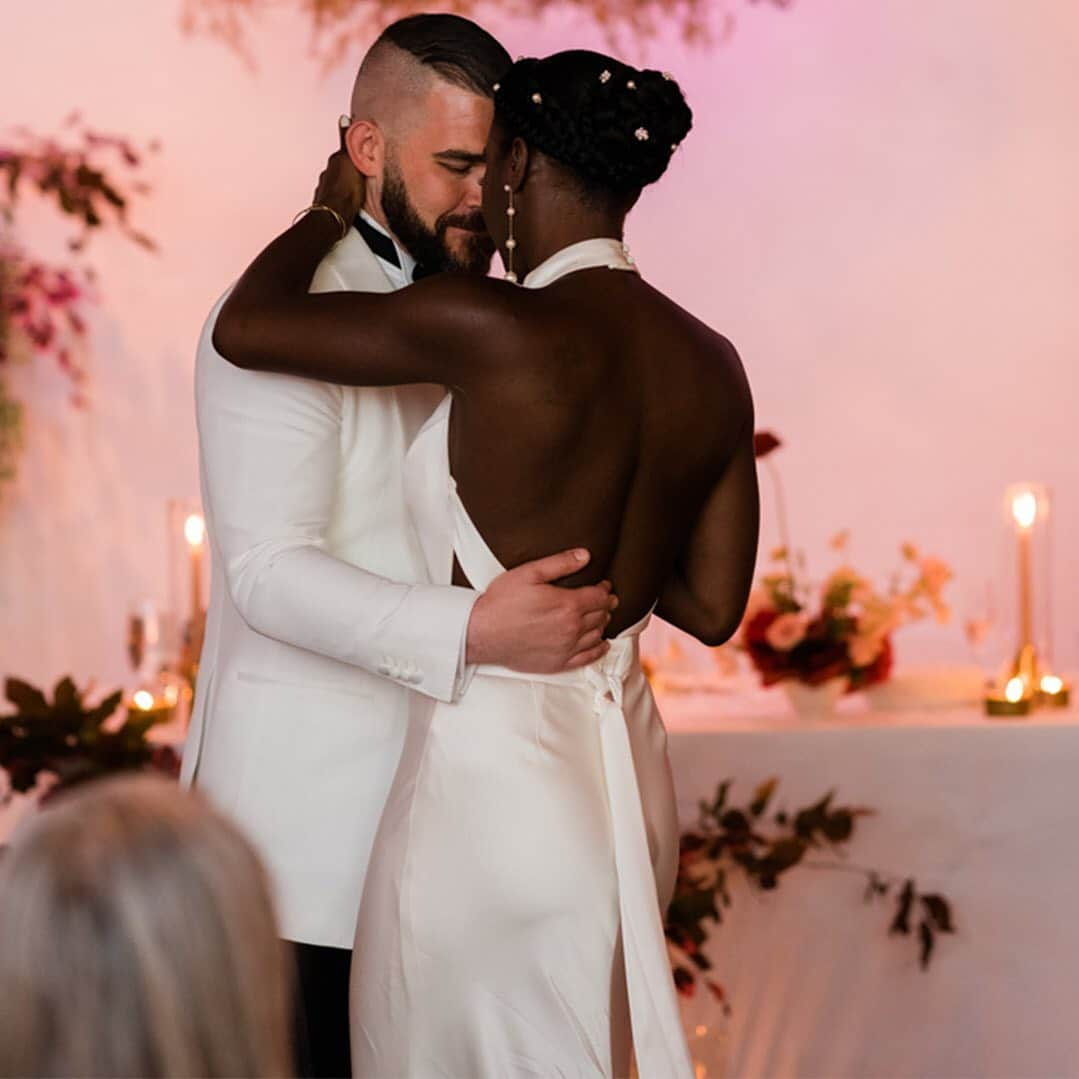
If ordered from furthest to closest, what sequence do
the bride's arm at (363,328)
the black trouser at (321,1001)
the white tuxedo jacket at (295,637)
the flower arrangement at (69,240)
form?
the flower arrangement at (69,240)
the black trouser at (321,1001)
the white tuxedo jacket at (295,637)
the bride's arm at (363,328)

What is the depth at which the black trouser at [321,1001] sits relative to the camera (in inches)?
82.4

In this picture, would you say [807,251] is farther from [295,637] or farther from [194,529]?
[295,637]

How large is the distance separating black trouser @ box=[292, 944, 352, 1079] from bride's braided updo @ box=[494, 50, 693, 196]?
921 mm

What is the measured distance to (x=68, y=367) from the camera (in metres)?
4.81

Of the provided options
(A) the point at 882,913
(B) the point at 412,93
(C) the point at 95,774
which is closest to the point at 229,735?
(B) the point at 412,93

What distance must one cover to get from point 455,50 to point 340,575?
2.14ft

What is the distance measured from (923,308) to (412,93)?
9.48ft

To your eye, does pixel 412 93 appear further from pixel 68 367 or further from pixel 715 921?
pixel 68 367

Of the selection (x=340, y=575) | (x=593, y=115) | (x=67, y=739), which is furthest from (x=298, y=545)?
(x=67, y=739)

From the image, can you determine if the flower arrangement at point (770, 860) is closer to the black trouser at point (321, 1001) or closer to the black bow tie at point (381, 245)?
the black trouser at point (321, 1001)

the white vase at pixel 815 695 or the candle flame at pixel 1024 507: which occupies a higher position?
the candle flame at pixel 1024 507

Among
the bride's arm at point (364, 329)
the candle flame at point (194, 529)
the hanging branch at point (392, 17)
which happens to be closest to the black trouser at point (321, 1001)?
the bride's arm at point (364, 329)

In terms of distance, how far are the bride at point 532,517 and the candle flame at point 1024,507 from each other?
5.68ft

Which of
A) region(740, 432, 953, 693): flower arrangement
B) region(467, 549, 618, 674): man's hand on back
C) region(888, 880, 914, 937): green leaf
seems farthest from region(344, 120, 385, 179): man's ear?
region(888, 880, 914, 937): green leaf
